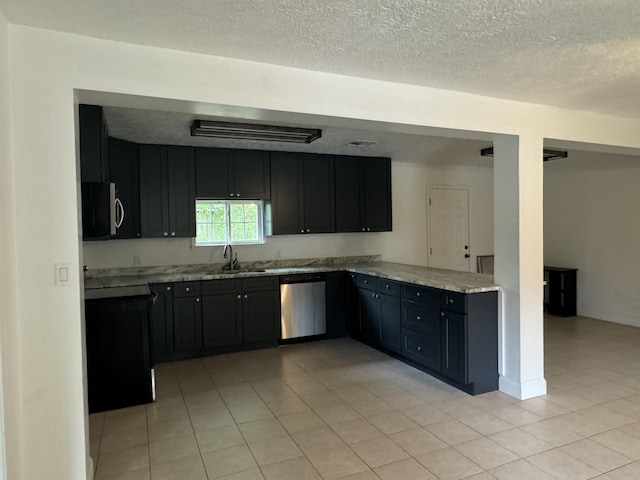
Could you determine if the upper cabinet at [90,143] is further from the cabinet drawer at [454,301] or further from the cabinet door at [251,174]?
the cabinet drawer at [454,301]

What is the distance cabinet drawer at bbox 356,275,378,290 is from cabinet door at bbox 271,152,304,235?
0.95 meters

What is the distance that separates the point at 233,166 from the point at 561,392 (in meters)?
3.91

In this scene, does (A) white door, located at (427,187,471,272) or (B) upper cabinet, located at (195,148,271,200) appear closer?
(B) upper cabinet, located at (195,148,271,200)

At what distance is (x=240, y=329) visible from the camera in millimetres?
4793

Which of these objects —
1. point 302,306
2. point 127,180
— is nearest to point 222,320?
point 302,306

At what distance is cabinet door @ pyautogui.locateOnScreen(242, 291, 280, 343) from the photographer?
15.8 feet

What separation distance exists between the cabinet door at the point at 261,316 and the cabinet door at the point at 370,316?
3.20 feet

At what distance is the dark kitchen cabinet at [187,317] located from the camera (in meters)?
4.53

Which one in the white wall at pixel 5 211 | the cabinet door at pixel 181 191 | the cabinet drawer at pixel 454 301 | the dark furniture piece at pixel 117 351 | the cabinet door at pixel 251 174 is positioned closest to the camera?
the white wall at pixel 5 211

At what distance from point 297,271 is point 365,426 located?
7.66 ft

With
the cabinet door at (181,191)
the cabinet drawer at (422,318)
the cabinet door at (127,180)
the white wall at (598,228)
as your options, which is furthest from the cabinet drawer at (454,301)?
the white wall at (598,228)

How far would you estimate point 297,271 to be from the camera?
16.7 ft

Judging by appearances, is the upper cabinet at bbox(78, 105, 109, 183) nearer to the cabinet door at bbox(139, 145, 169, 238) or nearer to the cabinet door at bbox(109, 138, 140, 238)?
the cabinet door at bbox(109, 138, 140, 238)

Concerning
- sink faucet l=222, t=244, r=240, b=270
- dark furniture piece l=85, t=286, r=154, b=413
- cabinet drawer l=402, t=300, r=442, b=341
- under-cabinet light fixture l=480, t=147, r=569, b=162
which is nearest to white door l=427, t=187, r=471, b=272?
under-cabinet light fixture l=480, t=147, r=569, b=162
